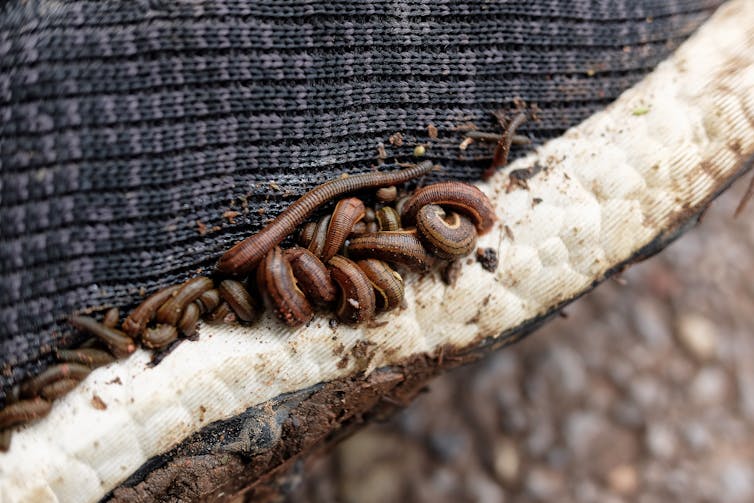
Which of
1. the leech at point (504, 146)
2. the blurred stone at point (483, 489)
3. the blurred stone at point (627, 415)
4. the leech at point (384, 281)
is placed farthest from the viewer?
the blurred stone at point (627, 415)

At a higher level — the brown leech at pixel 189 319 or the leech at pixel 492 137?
the leech at pixel 492 137

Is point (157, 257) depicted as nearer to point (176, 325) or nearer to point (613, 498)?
point (176, 325)

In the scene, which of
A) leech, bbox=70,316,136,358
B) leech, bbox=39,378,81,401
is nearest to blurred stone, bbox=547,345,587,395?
leech, bbox=70,316,136,358

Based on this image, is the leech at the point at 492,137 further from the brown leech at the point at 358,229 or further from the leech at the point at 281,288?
the leech at the point at 281,288

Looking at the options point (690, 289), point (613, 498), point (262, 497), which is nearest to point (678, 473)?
point (613, 498)

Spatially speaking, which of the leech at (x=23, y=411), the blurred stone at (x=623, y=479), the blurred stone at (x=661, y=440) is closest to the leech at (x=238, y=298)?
the leech at (x=23, y=411)

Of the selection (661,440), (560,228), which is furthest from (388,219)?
(661,440)

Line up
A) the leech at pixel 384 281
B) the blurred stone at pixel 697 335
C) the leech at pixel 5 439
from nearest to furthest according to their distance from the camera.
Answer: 1. the leech at pixel 5 439
2. the leech at pixel 384 281
3. the blurred stone at pixel 697 335
